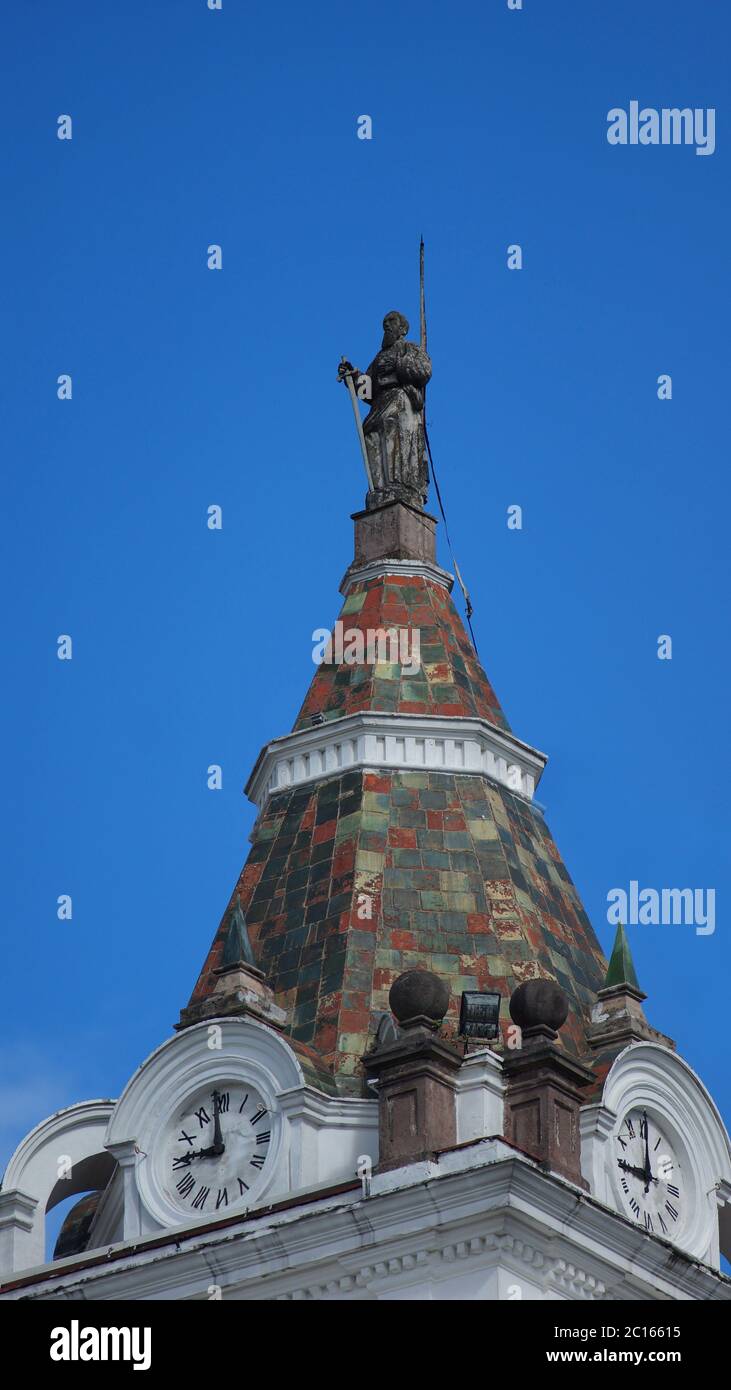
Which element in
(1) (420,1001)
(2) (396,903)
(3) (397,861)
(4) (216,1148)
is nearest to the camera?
(1) (420,1001)

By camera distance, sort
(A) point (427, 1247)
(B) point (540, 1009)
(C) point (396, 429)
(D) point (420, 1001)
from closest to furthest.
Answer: (A) point (427, 1247)
(D) point (420, 1001)
(B) point (540, 1009)
(C) point (396, 429)

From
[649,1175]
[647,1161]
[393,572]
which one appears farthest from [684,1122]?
[393,572]

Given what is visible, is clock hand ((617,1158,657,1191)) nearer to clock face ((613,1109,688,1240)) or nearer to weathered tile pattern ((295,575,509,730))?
clock face ((613,1109,688,1240))

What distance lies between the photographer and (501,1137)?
58.1 meters

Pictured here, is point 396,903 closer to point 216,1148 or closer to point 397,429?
point 216,1148

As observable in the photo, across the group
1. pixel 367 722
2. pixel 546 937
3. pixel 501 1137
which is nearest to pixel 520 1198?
pixel 501 1137

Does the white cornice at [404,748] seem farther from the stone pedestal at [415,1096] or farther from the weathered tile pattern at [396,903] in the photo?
the stone pedestal at [415,1096]

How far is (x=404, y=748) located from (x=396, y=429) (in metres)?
Answer: 8.84

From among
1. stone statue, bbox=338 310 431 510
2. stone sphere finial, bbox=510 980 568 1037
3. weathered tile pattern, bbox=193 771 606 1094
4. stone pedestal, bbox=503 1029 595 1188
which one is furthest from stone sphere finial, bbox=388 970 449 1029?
stone statue, bbox=338 310 431 510

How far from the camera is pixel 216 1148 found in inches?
2461

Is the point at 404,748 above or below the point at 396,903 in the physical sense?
above

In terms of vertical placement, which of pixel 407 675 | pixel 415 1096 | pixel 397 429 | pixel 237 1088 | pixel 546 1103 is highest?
pixel 397 429

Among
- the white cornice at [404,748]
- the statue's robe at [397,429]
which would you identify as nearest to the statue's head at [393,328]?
the statue's robe at [397,429]

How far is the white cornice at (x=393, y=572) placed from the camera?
74188 millimetres
